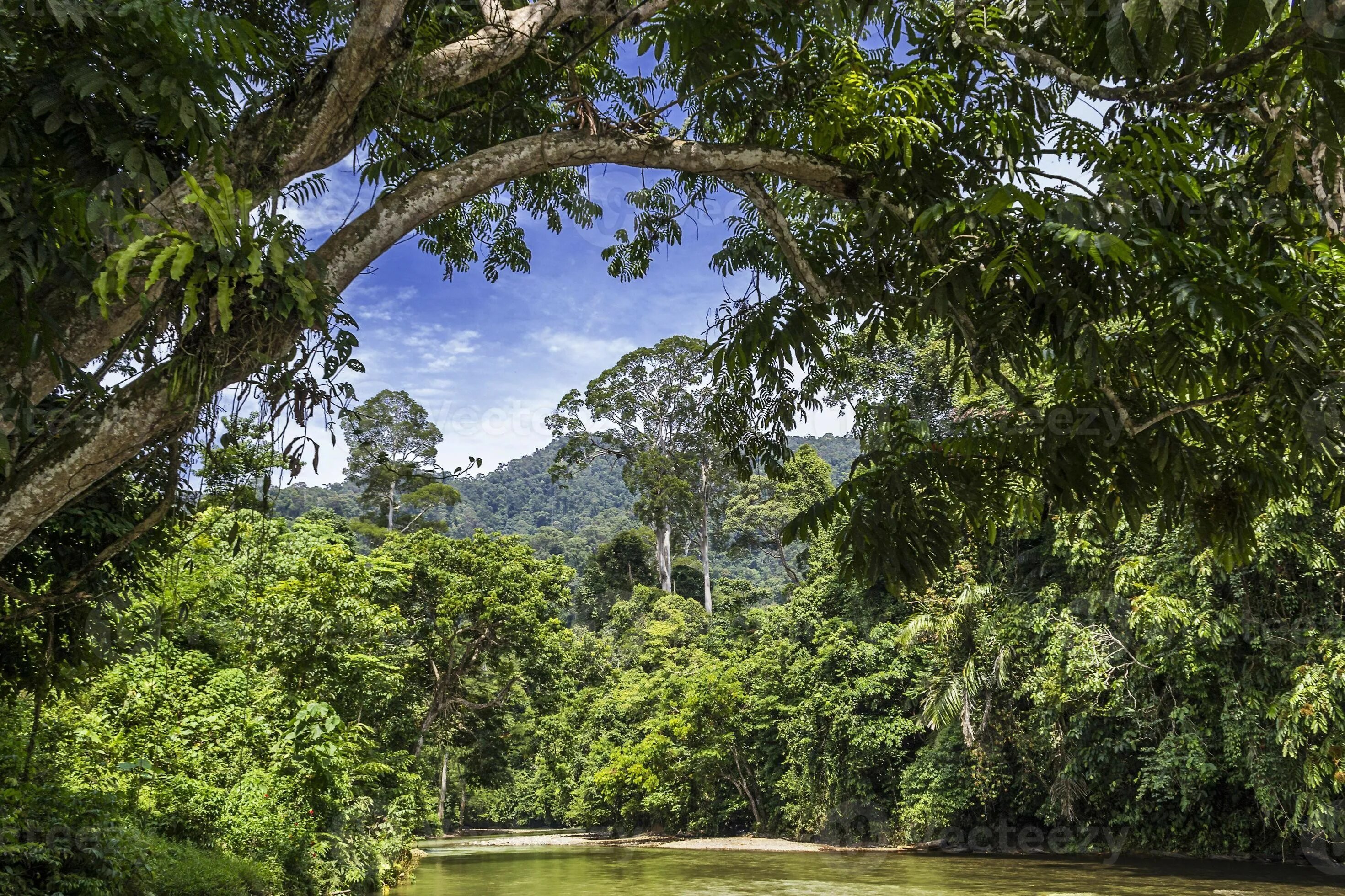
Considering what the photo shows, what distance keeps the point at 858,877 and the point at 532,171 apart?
12.8m

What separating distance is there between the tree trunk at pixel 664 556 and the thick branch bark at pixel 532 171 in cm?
2677

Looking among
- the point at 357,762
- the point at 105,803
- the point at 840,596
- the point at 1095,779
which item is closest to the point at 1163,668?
the point at 1095,779

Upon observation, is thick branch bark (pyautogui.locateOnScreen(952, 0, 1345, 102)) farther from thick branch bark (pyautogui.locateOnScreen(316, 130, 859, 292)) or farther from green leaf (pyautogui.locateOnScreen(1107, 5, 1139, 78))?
thick branch bark (pyautogui.locateOnScreen(316, 130, 859, 292))

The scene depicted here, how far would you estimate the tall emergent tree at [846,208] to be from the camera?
2.34 metres

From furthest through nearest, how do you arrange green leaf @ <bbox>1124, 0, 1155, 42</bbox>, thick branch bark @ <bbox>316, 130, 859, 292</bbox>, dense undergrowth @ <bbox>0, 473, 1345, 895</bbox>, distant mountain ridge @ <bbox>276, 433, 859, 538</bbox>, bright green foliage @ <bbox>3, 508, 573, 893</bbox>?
distant mountain ridge @ <bbox>276, 433, 859, 538</bbox>, dense undergrowth @ <bbox>0, 473, 1345, 895</bbox>, bright green foliage @ <bbox>3, 508, 573, 893</bbox>, thick branch bark @ <bbox>316, 130, 859, 292</bbox>, green leaf @ <bbox>1124, 0, 1155, 42</bbox>

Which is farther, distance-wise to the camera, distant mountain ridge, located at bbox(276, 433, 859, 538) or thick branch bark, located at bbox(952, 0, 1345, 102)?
distant mountain ridge, located at bbox(276, 433, 859, 538)

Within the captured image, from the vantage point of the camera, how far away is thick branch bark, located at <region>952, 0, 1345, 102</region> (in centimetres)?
196

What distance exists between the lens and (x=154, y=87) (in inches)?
92.1

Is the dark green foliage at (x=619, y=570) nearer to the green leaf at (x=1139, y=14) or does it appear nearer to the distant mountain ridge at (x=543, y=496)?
the distant mountain ridge at (x=543, y=496)

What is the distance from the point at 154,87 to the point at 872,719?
17.7 metres

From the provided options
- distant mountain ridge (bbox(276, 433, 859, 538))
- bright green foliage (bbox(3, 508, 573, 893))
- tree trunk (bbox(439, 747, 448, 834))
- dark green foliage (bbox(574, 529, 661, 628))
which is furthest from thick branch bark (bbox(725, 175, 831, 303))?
distant mountain ridge (bbox(276, 433, 859, 538))

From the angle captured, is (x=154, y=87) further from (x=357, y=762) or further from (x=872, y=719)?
(x=872, y=719)

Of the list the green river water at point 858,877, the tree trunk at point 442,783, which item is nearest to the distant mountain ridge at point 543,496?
the tree trunk at point 442,783

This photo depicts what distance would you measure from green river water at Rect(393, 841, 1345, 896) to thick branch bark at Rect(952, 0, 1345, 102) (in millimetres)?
9814
